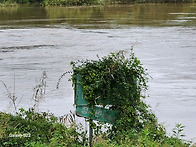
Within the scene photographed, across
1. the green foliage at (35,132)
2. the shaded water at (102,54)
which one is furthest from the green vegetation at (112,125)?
the shaded water at (102,54)

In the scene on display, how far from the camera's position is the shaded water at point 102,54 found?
13797mm

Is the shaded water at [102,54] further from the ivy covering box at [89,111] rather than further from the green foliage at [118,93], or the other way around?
the ivy covering box at [89,111]

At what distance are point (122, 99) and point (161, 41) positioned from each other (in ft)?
63.7

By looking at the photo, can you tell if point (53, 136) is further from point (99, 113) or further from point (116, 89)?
point (116, 89)

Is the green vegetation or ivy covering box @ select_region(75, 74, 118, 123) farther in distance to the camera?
ivy covering box @ select_region(75, 74, 118, 123)

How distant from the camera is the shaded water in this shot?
1380 cm

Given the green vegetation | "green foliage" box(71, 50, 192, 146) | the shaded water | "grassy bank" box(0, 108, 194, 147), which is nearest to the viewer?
Answer: "grassy bank" box(0, 108, 194, 147)

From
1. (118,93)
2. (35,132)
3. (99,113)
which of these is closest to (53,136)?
(35,132)

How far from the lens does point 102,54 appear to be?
2317cm

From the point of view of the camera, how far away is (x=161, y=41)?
28.2 m

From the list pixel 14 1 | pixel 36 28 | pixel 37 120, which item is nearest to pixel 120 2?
pixel 14 1

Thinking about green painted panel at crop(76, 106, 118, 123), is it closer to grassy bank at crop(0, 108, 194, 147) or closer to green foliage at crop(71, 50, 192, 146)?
green foliage at crop(71, 50, 192, 146)

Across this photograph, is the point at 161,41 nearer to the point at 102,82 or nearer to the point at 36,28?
the point at 36,28

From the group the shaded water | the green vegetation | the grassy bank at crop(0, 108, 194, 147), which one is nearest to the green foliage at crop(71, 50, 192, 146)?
the green vegetation
